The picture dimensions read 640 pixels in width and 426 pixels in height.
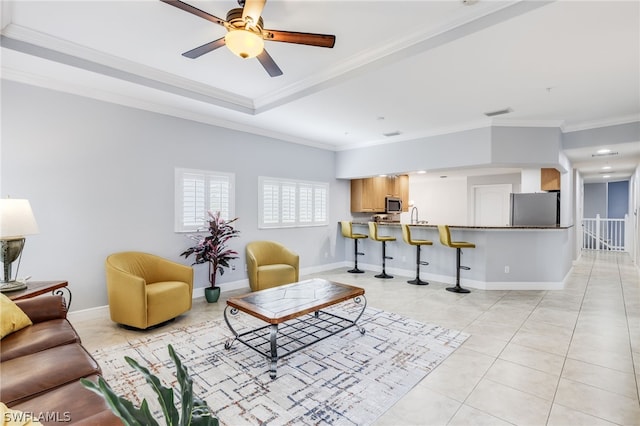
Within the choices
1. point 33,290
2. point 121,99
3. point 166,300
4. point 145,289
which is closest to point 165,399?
point 33,290

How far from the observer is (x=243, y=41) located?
89.1 inches

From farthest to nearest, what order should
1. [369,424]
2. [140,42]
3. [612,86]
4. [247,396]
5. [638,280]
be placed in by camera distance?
[638,280] → [612,86] → [140,42] → [247,396] → [369,424]

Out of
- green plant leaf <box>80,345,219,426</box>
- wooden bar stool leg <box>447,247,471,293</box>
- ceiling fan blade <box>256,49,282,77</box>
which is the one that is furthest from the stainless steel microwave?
green plant leaf <box>80,345,219,426</box>

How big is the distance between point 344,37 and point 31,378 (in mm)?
3308

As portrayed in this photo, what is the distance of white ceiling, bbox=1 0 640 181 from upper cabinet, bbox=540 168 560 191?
1.13 m

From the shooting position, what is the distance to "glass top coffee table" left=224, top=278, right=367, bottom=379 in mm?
2733

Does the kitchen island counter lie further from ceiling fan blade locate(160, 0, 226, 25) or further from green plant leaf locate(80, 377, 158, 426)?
green plant leaf locate(80, 377, 158, 426)

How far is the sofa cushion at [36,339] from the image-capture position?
1916 mm

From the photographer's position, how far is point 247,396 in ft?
7.59

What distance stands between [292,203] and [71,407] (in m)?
4.97

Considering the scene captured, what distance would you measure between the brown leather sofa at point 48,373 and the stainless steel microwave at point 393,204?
630 centimetres

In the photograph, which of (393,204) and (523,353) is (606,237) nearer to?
(393,204)

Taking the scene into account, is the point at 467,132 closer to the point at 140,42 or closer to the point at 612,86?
the point at 612,86

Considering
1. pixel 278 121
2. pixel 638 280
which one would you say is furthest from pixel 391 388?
pixel 638 280
